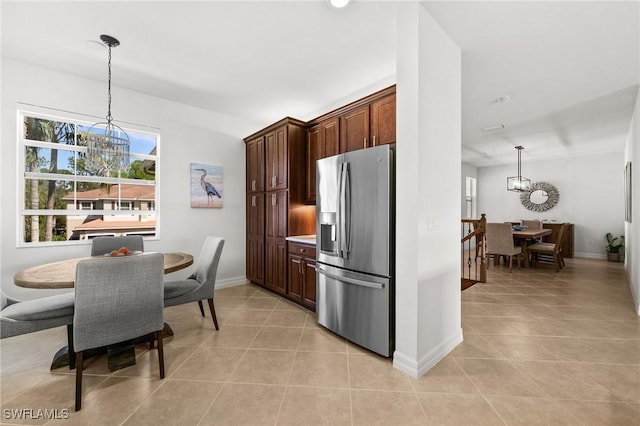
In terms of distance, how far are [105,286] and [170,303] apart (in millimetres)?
835

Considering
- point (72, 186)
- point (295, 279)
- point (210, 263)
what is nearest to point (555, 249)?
point (295, 279)

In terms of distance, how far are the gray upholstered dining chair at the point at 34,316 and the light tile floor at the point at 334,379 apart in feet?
1.41

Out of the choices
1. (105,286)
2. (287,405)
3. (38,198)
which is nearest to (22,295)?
(38,198)

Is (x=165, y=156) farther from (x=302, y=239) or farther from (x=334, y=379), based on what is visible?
(x=334, y=379)

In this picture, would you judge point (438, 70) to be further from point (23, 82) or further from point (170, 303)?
point (23, 82)

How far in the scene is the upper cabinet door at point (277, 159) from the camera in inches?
140

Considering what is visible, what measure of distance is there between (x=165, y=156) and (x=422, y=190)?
3523 mm

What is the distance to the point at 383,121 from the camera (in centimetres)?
260

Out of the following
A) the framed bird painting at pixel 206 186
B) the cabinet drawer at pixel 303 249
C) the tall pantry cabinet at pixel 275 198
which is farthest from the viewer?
the framed bird painting at pixel 206 186

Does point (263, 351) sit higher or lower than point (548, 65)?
lower

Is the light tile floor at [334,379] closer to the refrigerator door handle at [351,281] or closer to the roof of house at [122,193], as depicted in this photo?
the refrigerator door handle at [351,281]

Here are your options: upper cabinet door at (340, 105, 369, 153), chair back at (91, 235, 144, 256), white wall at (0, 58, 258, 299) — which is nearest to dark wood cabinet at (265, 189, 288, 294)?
white wall at (0, 58, 258, 299)

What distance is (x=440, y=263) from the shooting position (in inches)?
85.4

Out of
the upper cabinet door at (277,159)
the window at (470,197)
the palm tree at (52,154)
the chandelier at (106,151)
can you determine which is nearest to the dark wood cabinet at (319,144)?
the upper cabinet door at (277,159)
